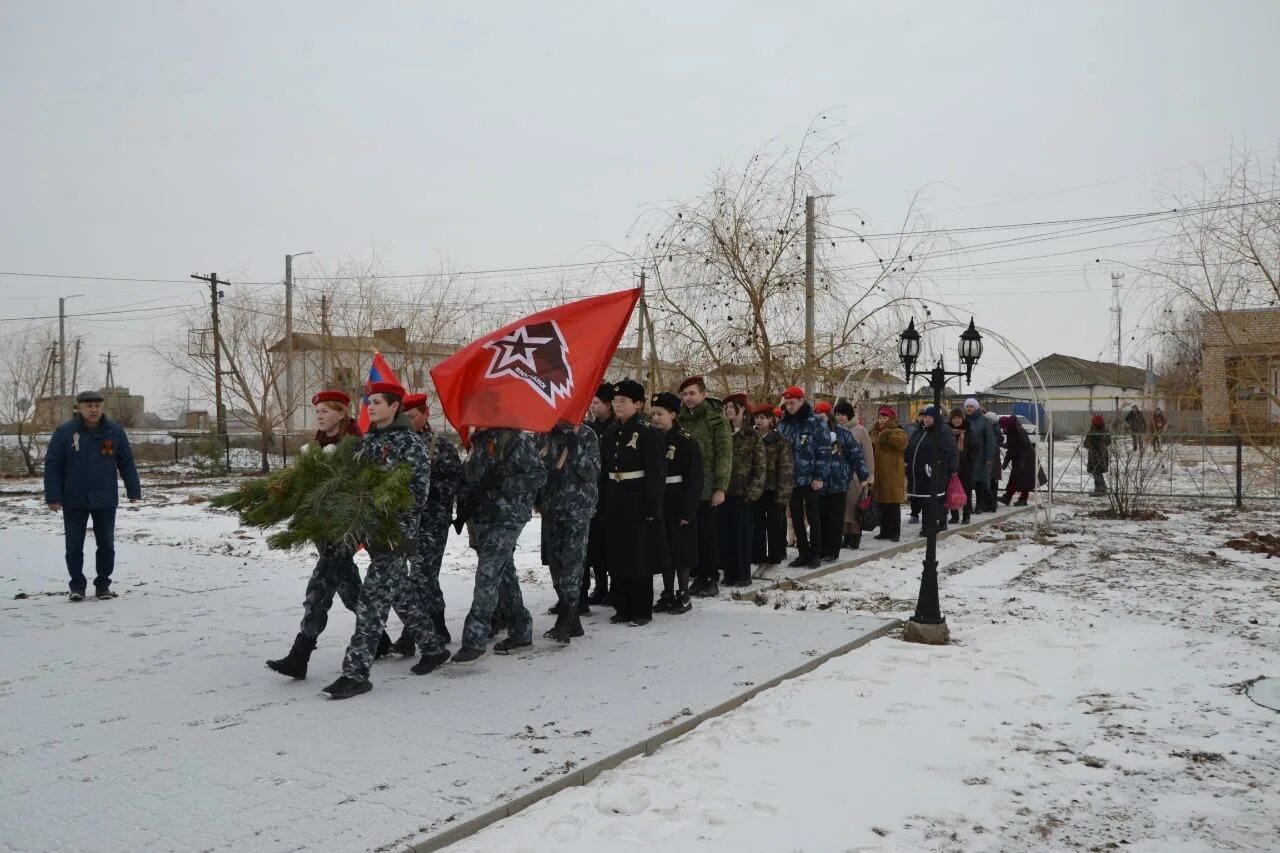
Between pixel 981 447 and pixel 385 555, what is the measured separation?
38.7ft

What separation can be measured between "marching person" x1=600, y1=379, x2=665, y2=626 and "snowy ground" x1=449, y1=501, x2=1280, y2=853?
1.65 metres

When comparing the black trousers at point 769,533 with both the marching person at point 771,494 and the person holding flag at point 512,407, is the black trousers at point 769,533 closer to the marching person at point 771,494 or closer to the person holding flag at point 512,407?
the marching person at point 771,494

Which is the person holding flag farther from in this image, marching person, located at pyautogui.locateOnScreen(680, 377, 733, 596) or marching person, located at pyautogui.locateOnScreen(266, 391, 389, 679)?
marching person, located at pyautogui.locateOnScreen(680, 377, 733, 596)

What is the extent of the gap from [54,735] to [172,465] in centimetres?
3057

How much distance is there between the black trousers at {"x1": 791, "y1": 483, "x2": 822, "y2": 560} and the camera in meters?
10.5

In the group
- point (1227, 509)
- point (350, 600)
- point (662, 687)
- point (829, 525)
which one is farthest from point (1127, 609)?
point (1227, 509)

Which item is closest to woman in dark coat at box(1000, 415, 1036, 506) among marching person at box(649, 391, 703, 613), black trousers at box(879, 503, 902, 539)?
black trousers at box(879, 503, 902, 539)

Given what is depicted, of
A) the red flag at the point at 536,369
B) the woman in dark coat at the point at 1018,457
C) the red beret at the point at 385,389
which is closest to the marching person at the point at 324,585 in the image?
the red beret at the point at 385,389

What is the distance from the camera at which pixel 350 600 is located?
241 inches

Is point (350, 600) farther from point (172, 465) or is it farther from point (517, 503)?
point (172, 465)

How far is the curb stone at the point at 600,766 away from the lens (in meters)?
3.86

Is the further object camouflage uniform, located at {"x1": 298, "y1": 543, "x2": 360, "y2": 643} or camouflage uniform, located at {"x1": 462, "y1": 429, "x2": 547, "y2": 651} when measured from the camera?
camouflage uniform, located at {"x1": 462, "y1": 429, "x2": 547, "y2": 651}

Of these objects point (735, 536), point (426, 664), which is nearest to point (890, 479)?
point (735, 536)

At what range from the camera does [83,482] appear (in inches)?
356
